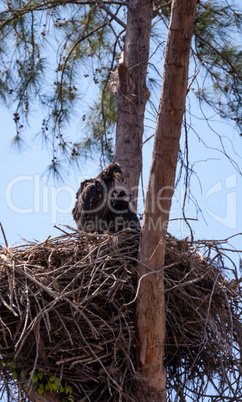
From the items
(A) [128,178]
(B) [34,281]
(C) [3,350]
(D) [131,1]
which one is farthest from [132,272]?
(D) [131,1]

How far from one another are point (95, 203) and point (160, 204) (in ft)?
5.10

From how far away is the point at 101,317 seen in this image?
4531 mm

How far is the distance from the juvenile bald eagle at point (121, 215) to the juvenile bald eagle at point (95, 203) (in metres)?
0.06

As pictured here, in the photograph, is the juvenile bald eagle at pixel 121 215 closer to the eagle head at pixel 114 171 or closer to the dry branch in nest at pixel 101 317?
the eagle head at pixel 114 171

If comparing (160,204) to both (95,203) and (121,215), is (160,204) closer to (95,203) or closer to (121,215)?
(121,215)

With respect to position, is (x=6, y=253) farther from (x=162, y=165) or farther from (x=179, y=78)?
(x=179, y=78)

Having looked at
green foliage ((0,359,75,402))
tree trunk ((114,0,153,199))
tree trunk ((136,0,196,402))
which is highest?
tree trunk ((114,0,153,199))

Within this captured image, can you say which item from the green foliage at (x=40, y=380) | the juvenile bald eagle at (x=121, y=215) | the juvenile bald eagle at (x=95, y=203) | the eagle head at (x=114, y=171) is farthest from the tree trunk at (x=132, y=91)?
the green foliage at (x=40, y=380)

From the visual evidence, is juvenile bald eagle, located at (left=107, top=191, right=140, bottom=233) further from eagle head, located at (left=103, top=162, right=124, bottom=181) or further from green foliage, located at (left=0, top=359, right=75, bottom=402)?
green foliage, located at (left=0, top=359, right=75, bottom=402)

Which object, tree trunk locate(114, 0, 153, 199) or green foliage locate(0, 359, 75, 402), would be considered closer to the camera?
green foliage locate(0, 359, 75, 402)

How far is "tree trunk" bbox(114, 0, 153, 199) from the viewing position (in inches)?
258

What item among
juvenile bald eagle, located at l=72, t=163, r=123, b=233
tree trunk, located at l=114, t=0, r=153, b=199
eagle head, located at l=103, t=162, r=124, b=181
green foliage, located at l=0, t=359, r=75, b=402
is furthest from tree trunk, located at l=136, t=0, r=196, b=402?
tree trunk, located at l=114, t=0, r=153, b=199

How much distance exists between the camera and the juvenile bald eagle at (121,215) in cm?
580

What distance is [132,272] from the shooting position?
4.71 metres
